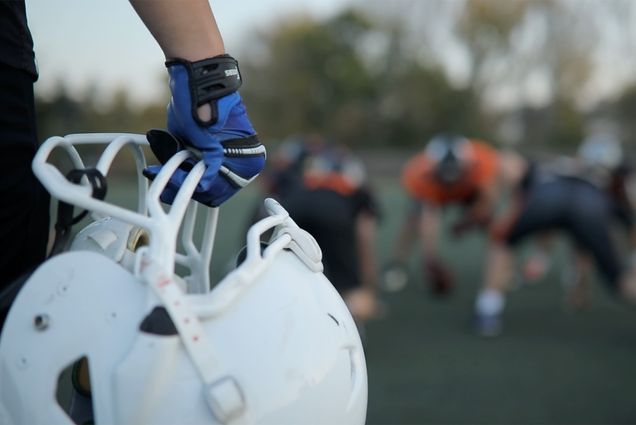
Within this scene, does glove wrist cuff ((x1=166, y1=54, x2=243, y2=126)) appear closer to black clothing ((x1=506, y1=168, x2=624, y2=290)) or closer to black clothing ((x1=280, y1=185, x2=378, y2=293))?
black clothing ((x1=280, y1=185, x2=378, y2=293))

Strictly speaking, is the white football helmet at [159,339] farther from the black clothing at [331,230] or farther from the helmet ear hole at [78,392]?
the black clothing at [331,230]

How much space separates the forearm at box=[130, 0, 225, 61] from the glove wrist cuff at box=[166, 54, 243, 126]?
0.05ft

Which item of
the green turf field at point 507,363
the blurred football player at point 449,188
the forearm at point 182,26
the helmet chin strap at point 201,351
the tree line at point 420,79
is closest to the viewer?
the helmet chin strap at point 201,351

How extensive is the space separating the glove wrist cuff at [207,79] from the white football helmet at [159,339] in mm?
159

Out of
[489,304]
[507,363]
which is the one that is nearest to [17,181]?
[507,363]

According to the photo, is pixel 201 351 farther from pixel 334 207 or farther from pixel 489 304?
pixel 489 304

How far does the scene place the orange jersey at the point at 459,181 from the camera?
5738 millimetres

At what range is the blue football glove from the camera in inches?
49.3

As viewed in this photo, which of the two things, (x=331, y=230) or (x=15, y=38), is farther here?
(x=331, y=230)

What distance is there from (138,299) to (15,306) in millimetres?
195

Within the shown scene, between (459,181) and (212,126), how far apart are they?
471 centimetres

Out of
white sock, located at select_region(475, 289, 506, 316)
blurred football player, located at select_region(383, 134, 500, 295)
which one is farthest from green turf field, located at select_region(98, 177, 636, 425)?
blurred football player, located at select_region(383, 134, 500, 295)

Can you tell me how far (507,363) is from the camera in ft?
13.0

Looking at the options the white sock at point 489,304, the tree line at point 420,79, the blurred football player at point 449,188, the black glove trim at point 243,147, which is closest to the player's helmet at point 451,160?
the blurred football player at point 449,188
